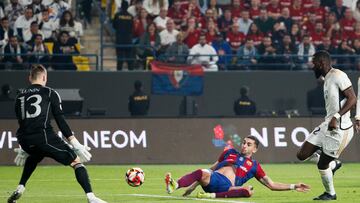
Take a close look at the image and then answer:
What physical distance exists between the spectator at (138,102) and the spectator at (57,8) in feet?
10.0

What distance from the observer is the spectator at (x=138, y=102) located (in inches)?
1160

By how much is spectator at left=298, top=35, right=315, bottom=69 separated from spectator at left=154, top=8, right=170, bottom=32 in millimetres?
4231

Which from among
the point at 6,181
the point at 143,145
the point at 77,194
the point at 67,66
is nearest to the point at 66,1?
the point at 67,66

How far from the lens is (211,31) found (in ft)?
102

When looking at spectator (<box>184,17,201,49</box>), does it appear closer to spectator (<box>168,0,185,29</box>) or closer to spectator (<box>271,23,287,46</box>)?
spectator (<box>168,0,185,29</box>)

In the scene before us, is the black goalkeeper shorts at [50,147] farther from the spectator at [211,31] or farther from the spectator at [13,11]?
the spectator at [211,31]

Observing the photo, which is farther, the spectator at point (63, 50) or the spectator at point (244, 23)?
the spectator at point (244, 23)

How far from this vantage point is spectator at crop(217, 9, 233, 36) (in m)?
31.8

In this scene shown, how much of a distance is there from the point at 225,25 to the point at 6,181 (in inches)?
508

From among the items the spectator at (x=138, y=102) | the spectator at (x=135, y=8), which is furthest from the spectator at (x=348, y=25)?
the spectator at (x=138, y=102)

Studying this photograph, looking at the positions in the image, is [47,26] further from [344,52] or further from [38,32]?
[344,52]

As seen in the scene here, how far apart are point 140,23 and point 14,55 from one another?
4102mm

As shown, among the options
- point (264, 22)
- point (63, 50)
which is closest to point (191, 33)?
point (264, 22)

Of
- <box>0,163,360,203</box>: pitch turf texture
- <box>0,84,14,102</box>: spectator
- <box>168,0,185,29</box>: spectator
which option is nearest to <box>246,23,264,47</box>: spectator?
<box>168,0,185,29</box>: spectator
